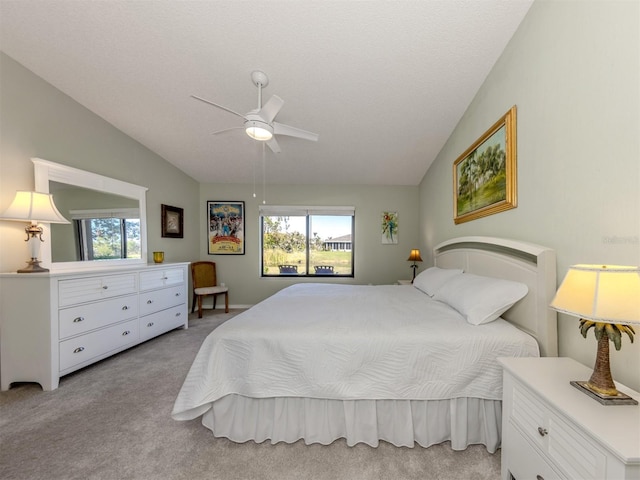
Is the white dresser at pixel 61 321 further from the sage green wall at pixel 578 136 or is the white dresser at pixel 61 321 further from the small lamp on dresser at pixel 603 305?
the sage green wall at pixel 578 136

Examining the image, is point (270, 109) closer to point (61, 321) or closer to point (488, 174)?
point (488, 174)

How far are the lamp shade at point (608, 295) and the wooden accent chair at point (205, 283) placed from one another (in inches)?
167

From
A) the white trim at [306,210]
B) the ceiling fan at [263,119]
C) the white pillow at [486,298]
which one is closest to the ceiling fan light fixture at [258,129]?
the ceiling fan at [263,119]

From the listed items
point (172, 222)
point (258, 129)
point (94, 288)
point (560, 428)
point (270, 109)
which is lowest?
point (560, 428)

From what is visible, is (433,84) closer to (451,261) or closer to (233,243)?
(451,261)

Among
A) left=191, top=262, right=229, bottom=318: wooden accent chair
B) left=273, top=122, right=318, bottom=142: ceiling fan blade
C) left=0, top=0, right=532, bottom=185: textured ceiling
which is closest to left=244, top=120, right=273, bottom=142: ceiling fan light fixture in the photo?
left=273, top=122, right=318, bottom=142: ceiling fan blade

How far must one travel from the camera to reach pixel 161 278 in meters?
3.28

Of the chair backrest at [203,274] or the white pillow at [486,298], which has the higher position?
Answer: the white pillow at [486,298]

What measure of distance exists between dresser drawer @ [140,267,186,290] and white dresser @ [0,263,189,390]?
0.15 m

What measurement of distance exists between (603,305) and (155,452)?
226 cm

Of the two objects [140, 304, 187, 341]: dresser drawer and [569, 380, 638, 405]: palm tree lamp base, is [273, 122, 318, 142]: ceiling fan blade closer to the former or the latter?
[569, 380, 638, 405]: palm tree lamp base

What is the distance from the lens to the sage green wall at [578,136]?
1118 mm

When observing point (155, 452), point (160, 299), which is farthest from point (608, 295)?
point (160, 299)

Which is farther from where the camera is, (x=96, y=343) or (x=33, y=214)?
(x=96, y=343)
